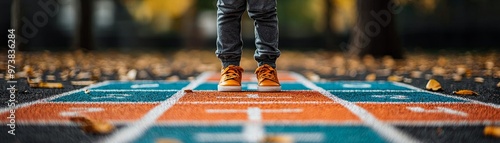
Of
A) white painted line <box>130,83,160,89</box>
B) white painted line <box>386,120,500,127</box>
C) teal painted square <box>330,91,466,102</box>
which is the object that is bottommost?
white painted line <box>130,83,160,89</box>

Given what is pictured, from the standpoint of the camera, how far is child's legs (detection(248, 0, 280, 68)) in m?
4.96

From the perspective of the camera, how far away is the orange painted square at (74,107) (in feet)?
11.5

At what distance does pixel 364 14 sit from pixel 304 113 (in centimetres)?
911

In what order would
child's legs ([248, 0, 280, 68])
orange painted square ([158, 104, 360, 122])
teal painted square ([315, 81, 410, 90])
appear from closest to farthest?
orange painted square ([158, 104, 360, 122]), child's legs ([248, 0, 280, 68]), teal painted square ([315, 81, 410, 90])

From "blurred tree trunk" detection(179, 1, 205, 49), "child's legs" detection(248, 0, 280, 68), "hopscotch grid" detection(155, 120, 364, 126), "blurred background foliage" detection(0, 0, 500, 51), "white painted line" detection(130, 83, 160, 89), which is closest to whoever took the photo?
"hopscotch grid" detection(155, 120, 364, 126)

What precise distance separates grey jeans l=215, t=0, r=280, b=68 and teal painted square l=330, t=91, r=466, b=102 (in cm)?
59

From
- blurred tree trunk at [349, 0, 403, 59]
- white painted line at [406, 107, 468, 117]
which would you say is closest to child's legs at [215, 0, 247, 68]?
white painted line at [406, 107, 468, 117]

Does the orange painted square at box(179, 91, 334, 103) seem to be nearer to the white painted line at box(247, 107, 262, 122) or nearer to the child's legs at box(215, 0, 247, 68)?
the child's legs at box(215, 0, 247, 68)

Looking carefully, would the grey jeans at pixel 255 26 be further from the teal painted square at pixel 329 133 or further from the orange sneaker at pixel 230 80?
the teal painted square at pixel 329 133

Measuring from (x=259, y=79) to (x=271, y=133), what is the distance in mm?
2207

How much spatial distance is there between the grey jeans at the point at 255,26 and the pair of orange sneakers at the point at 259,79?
3.2 inches

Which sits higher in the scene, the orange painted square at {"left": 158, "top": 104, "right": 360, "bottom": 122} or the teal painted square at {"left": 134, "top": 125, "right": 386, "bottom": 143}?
the teal painted square at {"left": 134, "top": 125, "right": 386, "bottom": 143}

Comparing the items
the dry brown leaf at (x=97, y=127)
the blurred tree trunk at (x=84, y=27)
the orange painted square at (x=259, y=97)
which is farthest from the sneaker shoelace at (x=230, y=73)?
the blurred tree trunk at (x=84, y=27)

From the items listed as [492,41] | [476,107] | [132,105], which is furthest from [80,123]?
[492,41]
